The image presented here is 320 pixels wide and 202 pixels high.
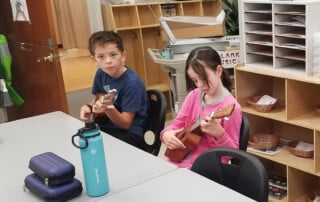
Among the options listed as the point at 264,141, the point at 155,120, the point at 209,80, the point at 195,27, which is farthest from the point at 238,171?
A: the point at 195,27

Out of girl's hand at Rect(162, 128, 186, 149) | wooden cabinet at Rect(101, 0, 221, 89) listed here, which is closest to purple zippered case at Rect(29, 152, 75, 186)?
girl's hand at Rect(162, 128, 186, 149)

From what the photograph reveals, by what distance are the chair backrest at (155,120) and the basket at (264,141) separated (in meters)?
0.76

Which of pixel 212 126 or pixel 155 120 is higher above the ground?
pixel 212 126

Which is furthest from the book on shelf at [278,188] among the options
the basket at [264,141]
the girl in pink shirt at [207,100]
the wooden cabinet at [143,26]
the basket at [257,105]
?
the wooden cabinet at [143,26]

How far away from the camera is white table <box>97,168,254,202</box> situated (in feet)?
4.04

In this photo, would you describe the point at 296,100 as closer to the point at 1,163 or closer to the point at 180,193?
the point at 180,193

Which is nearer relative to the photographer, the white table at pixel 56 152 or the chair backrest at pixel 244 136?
the white table at pixel 56 152

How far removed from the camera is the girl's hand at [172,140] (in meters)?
1.76

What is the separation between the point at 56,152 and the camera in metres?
1.69

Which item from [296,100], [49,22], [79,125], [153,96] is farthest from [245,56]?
[49,22]

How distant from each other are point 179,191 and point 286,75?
49.5 inches

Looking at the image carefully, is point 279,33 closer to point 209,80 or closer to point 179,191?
point 209,80

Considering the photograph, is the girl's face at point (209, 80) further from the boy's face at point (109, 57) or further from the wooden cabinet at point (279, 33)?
the wooden cabinet at point (279, 33)

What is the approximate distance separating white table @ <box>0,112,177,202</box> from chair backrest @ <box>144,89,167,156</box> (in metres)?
0.38
